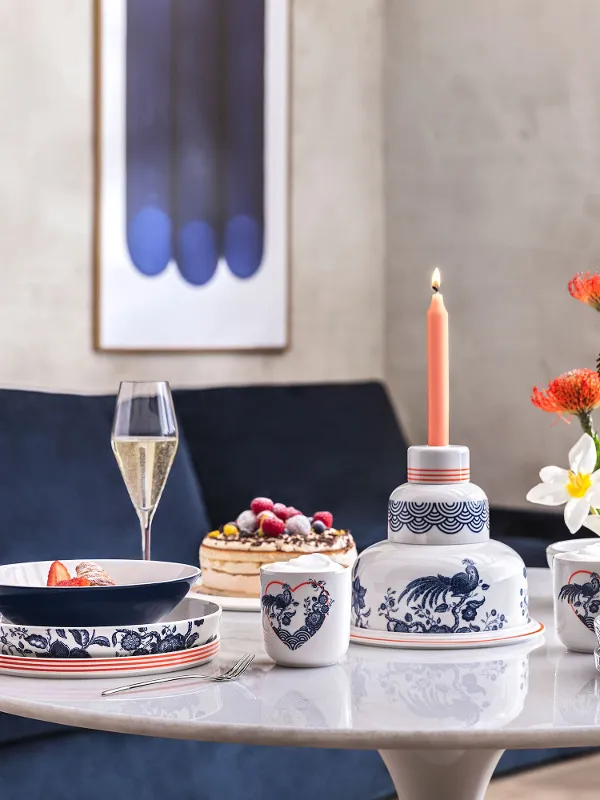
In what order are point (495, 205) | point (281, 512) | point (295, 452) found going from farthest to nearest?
point (495, 205)
point (295, 452)
point (281, 512)

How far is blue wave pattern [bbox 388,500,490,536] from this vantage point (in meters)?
1.28

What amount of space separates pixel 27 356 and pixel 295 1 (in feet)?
4.74

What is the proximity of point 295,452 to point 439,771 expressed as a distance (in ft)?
6.11

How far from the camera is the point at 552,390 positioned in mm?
1450

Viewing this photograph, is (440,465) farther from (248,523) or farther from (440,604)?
(248,523)

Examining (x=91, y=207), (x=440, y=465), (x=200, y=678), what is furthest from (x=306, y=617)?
(x=91, y=207)

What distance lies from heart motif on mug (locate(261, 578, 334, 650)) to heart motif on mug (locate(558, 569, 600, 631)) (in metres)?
0.26

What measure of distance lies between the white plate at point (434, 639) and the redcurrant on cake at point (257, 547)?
0.29 meters

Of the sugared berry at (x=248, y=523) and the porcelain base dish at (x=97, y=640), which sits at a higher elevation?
the sugared berry at (x=248, y=523)

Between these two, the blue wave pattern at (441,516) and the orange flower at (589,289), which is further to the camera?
the orange flower at (589,289)

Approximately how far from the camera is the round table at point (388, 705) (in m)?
0.96

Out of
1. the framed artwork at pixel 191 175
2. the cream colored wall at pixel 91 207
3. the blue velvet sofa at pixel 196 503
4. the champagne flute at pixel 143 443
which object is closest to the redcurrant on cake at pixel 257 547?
the champagne flute at pixel 143 443

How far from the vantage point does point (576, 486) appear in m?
1.46

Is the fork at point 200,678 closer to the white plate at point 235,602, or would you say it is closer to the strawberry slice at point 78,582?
the strawberry slice at point 78,582
